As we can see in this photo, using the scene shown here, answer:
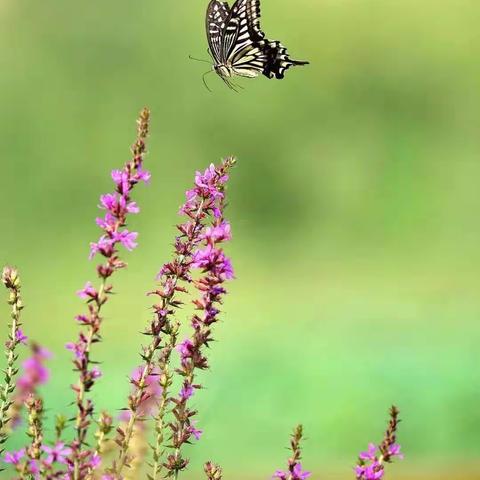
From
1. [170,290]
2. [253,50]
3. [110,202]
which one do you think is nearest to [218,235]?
[170,290]

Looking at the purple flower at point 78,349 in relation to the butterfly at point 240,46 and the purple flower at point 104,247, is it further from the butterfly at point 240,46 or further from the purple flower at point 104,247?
the butterfly at point 240,46

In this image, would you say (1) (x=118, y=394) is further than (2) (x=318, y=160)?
No

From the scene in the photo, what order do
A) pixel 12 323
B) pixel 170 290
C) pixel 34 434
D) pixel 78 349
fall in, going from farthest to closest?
pixel 12 323
pixel 170 290
pixel 34 434
pixel 78 349

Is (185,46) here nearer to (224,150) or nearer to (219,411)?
(224,150)

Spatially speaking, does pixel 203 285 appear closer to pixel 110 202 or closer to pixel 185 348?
pixel 185 348

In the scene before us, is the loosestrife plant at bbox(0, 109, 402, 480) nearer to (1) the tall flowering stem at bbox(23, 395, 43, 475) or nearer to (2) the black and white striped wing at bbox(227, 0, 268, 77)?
(1) the tall flowering stem at bbox(23, 395, 43, 475)

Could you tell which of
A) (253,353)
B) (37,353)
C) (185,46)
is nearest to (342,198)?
(185,46)
